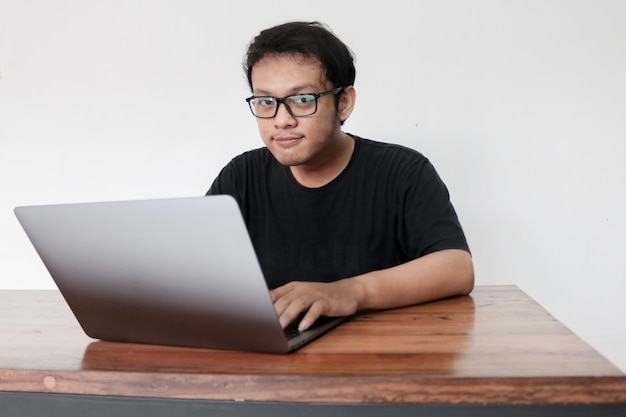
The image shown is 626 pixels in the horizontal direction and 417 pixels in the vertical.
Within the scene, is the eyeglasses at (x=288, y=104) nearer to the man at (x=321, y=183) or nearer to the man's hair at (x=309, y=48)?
the man at (x=321, y=183)

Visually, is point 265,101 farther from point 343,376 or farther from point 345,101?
point 343,376

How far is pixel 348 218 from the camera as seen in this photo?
173 cm

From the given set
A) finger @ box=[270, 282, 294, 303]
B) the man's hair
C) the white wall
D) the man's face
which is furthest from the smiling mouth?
the white wall

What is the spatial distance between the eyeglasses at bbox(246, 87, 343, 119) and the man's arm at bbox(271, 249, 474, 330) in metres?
0.42

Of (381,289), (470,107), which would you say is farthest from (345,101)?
(470,107)

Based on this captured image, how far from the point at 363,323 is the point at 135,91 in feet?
6.37

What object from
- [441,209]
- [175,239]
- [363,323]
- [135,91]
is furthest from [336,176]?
[135,91]

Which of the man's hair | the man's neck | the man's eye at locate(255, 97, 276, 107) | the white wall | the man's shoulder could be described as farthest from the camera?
the white wall

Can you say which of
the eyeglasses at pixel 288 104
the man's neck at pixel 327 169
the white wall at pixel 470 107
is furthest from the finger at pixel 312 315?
the white wall at pixel 470 107

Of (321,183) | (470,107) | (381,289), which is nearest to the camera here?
(381,289)

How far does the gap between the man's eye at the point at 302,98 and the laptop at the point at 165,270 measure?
637mm

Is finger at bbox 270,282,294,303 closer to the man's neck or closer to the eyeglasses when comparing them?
the eyeglasses

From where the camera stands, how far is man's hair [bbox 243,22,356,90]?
1645mm

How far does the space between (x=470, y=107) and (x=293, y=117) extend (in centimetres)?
114
